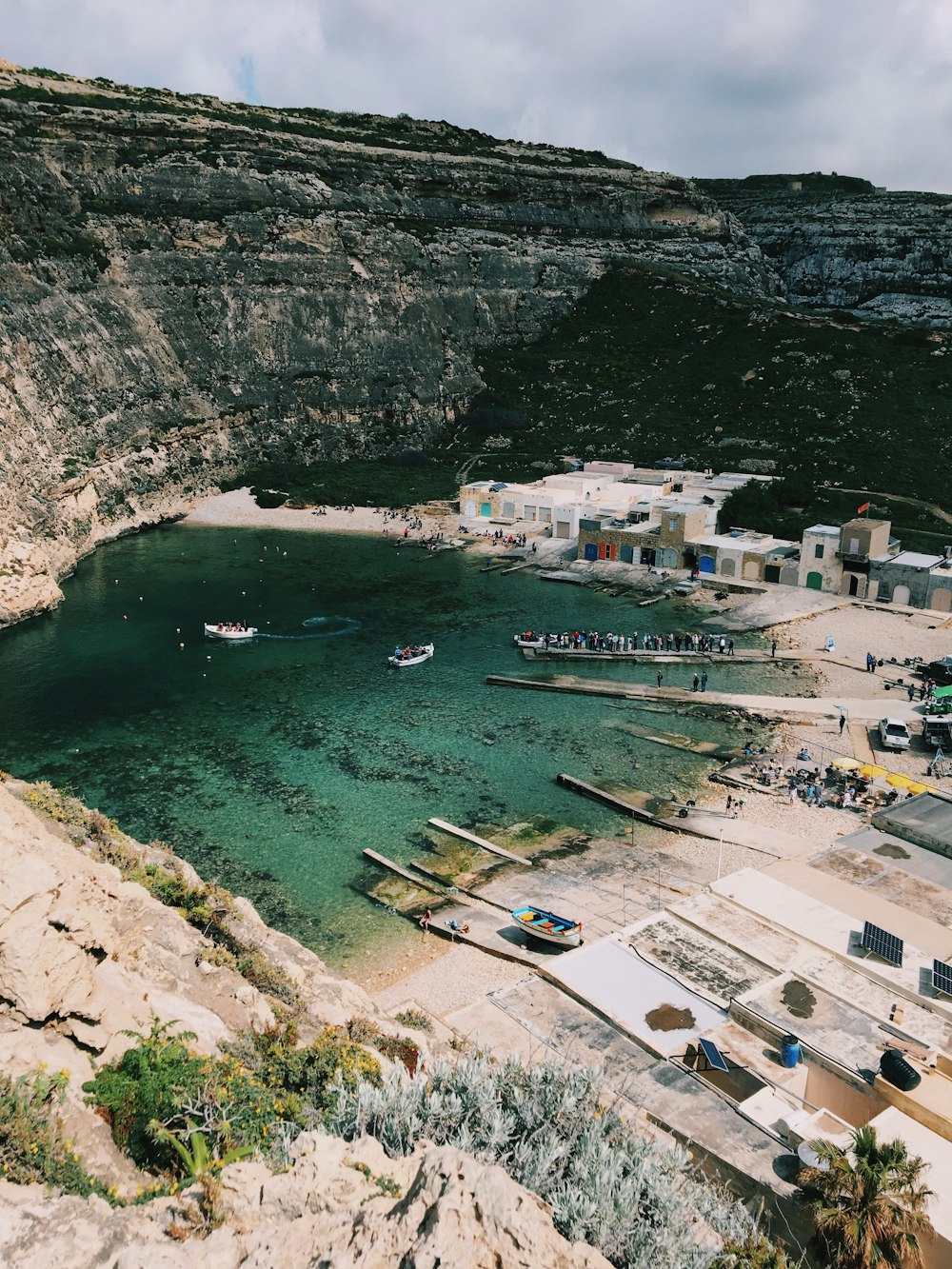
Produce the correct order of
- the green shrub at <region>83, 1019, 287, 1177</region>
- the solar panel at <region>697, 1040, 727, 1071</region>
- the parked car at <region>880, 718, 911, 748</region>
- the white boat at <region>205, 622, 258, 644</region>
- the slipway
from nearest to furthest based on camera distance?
the green shrub at <region>83, 1019, 287, 1177</region> → the solar panel at <region>697, 1040, 727, 1071</region> → the slipway → the parked car at <region>880, 718, 911, 748</region> → the white boat at <region>205, 622, 258, 644</region>

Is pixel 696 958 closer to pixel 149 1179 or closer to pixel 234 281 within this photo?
pixel 149 1179

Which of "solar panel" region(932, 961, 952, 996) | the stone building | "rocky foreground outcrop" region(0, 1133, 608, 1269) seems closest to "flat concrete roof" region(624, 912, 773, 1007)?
"solar panel" region(932, 961, 952, 996)

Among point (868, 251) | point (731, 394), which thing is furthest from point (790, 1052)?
point (868, 251)

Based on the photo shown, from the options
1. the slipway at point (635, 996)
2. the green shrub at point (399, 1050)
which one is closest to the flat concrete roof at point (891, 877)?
the slipway at point (635, 996)

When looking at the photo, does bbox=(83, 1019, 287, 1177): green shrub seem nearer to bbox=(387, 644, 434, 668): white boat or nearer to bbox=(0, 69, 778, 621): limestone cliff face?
bbox=(387, 644, 434, 668): white boat

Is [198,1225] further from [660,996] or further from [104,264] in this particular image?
[104,264]

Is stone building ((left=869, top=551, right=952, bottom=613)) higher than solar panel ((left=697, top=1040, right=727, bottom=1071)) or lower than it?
higher

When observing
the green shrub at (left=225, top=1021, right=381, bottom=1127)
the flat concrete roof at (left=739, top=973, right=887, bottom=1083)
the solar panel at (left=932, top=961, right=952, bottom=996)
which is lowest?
the flat concrete roof at (left=739, top=973, right=887, bottom=1083)
